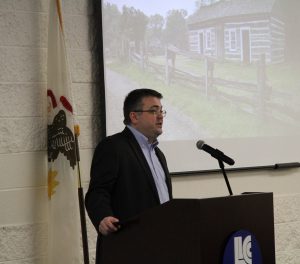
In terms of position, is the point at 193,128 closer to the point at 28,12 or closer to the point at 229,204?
the point at 28,12

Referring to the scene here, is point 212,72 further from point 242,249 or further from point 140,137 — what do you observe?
point 242,249

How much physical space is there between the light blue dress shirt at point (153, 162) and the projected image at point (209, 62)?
841mm

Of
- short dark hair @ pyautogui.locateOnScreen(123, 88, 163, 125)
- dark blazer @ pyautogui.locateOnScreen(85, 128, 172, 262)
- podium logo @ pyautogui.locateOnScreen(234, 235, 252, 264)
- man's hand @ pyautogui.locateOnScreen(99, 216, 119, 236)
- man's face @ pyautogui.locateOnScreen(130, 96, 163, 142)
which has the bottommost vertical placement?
podium logo @ pyautogui.locateOnScreen(234, 235, 252, 264)

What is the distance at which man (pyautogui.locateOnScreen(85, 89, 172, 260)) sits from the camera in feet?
7.86

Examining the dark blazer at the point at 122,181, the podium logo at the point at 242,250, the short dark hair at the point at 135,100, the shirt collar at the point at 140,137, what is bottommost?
the podium logo at the point at 242,250

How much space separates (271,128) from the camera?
3.97 metres

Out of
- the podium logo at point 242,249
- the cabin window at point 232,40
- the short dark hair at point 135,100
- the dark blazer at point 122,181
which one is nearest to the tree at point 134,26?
the cabin window at point 232,40

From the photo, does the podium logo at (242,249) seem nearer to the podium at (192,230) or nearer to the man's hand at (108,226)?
the podium at (192,230)

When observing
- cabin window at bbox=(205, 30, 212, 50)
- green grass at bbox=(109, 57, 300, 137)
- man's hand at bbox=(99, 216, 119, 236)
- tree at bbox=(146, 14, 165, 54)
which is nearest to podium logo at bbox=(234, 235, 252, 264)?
man's hand at bbox=(99, 216, 119, 236)

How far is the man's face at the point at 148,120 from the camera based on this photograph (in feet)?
8.59

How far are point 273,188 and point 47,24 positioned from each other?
1884mm

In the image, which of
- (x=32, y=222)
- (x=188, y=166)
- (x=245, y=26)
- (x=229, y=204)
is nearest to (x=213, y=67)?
(x=245, y=26)

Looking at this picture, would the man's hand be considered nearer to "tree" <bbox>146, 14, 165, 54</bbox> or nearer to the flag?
the flag

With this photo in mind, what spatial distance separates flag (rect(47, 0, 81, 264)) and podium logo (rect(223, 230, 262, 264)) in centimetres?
133
